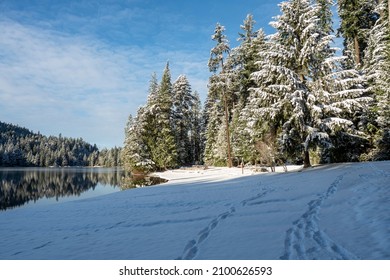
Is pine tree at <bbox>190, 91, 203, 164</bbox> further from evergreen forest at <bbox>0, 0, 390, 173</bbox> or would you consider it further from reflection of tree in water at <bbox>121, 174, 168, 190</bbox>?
reflection of tree in water at <bbox>121, 174, 168, 190</bbox>

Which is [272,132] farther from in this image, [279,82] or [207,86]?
[207,86]

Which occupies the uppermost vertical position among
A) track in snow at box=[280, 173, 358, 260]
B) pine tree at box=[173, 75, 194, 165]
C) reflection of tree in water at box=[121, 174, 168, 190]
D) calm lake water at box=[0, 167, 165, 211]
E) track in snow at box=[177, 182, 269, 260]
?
pine tree at box=[173, 75, 194, 165]

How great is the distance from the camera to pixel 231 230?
248 inches

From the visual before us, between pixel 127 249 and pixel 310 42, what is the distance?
59.5ft

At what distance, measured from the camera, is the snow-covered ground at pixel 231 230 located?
4.78 m

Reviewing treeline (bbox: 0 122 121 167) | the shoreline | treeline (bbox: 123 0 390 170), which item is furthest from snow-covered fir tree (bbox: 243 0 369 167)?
treeline (bbox: 0 122 121 167)

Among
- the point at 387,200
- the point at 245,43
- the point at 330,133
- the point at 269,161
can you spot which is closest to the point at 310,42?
the point at 330,133

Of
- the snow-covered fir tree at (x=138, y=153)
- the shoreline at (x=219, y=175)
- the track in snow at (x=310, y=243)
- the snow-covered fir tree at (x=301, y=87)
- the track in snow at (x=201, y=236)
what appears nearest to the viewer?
the track in snow at (x=310, y=243)

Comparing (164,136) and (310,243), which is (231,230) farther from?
(164,136)

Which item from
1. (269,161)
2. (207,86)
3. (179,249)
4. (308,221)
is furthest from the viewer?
(207,86)

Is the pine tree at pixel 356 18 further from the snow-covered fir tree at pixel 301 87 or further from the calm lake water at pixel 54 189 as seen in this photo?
the calm lake water at pixel 54 189

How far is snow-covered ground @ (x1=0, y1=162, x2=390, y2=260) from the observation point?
4781 millimetres

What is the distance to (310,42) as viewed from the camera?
1884 cm

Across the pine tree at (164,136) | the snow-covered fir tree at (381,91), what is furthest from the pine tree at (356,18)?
the pine tree at (164,136)
